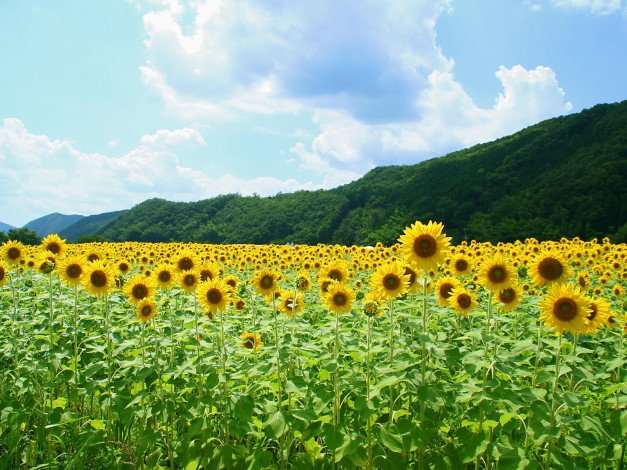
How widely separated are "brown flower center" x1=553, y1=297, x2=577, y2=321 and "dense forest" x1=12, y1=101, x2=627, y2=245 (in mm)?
37430

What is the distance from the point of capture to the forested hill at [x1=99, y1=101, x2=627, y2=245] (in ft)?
142

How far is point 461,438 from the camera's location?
3312 mm

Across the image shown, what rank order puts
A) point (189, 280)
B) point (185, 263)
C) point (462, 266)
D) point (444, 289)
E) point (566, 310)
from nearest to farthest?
point (566, 310) → point (189, 280) → point (185, 263) → point (444, 289) → point (462, 266)

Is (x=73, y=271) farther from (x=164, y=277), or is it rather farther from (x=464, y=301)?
(x=464, y=301)

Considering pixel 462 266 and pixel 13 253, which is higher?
pixel 13 253

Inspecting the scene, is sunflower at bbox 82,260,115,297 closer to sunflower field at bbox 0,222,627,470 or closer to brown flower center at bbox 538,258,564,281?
sunflower field at bbox 0,222,627,470

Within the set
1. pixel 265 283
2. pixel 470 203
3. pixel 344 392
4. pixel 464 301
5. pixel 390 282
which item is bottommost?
pixel 344 392

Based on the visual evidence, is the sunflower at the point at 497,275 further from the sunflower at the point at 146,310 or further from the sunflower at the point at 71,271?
the sunflower at the point at 71,271

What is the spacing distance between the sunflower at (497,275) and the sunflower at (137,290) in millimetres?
4122

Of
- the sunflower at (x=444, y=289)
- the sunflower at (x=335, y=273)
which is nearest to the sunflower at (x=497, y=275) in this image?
the sunflower at (x=444, y=289)

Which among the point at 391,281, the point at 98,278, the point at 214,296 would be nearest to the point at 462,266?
the point at 391,281

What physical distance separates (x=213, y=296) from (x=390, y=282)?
2.06 m

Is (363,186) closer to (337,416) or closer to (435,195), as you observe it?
(435,195)

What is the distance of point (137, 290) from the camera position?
461cm
